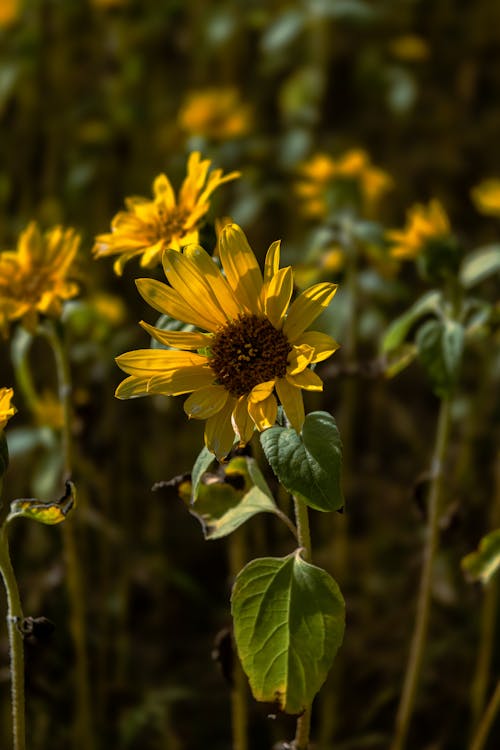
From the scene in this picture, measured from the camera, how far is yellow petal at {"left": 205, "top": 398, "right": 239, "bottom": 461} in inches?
30.5

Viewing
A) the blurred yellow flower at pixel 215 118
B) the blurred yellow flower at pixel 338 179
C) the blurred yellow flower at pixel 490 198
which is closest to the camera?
the blurred yellow flower at pixel 490 198

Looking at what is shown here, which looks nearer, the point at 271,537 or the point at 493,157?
the point at 271,537

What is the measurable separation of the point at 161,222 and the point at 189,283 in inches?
7.8

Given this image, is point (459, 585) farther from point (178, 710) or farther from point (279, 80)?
point (279, 80)

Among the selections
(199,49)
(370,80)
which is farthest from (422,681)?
(199,49)

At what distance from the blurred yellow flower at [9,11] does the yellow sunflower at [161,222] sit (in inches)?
69.8

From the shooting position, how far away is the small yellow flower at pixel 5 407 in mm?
737

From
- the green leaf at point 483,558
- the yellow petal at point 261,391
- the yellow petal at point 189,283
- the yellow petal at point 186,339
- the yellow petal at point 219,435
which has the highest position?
the yellow petal at point 189,283

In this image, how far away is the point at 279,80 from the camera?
10.1 ft

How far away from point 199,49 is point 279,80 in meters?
0.39

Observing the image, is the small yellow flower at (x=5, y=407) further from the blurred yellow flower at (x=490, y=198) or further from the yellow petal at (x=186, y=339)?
the blurred yellow flower at (x=490, y=198)

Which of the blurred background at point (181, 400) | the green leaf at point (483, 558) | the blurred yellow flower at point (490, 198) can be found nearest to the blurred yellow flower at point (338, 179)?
the blurred background at point (181, 400)

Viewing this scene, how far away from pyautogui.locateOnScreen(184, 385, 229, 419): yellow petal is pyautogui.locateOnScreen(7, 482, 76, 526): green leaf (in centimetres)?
12

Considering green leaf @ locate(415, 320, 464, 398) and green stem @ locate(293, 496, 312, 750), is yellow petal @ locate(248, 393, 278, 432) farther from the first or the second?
green leaf @ locate(415, 320, 464, 398)
